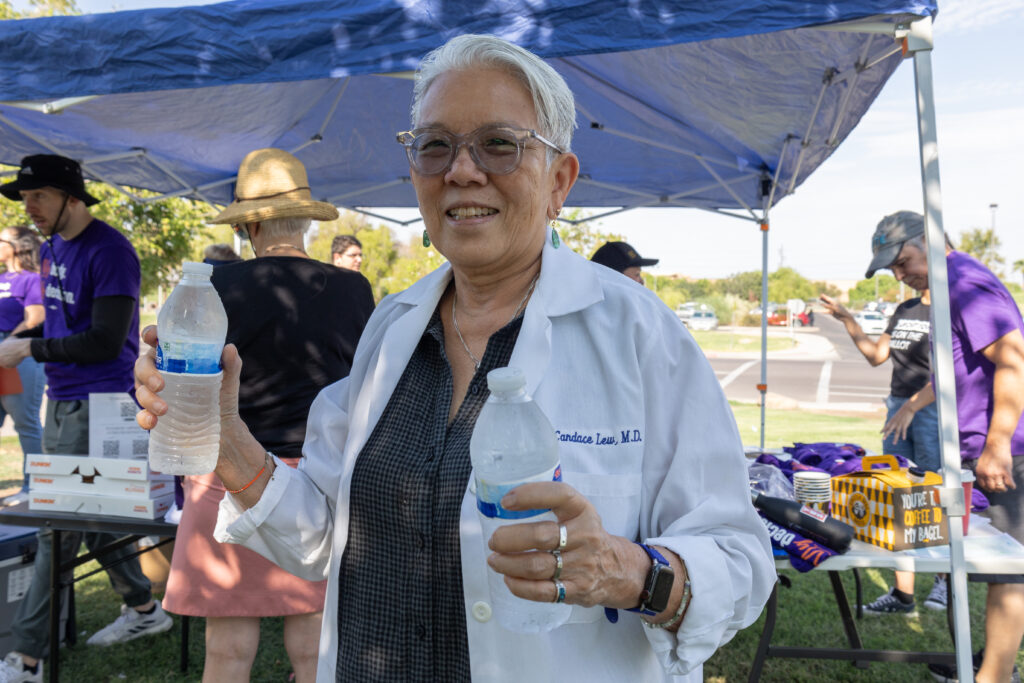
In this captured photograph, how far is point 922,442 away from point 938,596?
1098 millimetres

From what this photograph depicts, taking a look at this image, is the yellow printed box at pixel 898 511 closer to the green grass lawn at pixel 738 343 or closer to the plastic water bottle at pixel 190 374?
the plastic water bottle at pixel 190 374

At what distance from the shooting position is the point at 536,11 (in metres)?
2.73

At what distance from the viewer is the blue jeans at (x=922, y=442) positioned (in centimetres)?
432

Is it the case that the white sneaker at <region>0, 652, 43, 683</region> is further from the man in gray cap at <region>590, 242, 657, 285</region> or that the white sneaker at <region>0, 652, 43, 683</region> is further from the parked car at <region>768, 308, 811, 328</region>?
the parked car at <region>768, 308, 811, 328</region>

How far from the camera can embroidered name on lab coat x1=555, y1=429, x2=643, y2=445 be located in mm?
1244

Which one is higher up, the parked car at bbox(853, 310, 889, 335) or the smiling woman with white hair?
the parked car at bbox(853, 310, 889, 335)

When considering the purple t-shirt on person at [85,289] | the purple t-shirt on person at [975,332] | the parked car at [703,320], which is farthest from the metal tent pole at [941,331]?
the parked car at [703,320]

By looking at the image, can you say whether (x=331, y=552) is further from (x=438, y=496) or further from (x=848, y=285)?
(x=848, y=285)

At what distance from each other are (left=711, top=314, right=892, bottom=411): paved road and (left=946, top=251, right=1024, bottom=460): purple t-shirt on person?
10304mm

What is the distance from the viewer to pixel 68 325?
3.37 m

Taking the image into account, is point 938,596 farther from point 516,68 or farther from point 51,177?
point 51,177

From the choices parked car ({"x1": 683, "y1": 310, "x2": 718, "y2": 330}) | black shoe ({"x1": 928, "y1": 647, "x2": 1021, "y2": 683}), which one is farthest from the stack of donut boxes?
parked car ({"x1": 683, "y1": 310, "x2": 718, "y2": 330})

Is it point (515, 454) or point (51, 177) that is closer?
Result: point (515, 454)

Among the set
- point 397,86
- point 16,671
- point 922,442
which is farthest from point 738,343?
point 16,671
